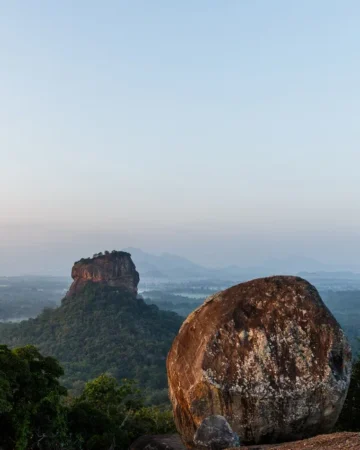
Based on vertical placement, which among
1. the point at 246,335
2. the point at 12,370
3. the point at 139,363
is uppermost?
the point at 246,335

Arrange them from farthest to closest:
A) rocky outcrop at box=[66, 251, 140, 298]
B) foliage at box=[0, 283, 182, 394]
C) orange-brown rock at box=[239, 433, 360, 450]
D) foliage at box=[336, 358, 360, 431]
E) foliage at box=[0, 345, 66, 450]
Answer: rocky outcrop at box=[66, 251, 140, 298] → foliage at box=[0, 283, 182, 394] → foliage at box=[336, 358, 360, 431] → foliage at box=[0, 345, 66, 450] → orange-brown rock at box=[239, 433, 360, 450]

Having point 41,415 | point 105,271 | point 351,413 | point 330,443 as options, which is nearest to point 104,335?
point 105,271

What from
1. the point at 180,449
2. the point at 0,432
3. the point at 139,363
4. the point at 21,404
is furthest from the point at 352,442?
the point at 139,363

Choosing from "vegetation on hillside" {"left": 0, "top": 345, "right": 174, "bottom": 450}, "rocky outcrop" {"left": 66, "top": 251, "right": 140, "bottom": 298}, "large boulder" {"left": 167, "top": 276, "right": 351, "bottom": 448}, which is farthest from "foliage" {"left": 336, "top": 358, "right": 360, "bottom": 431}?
"rocky outcrop" {"left": 66, "top": 251, "right": 140, "bottom": 298}

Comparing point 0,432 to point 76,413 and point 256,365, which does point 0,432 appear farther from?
point 256,365

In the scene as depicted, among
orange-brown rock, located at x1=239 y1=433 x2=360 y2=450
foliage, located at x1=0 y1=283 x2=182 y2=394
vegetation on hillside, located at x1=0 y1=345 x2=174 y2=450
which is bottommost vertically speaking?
foliage, located at x1=0 y1=283 x2=182 y2=394

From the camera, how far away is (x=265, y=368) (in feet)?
36.2

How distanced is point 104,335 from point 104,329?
6.34 feet

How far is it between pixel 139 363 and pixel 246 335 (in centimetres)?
5632

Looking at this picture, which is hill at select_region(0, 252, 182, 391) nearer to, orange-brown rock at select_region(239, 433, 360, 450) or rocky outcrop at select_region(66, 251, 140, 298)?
rocky outcrop at select_region(66, 251, 140, 298)

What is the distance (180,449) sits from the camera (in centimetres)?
1281

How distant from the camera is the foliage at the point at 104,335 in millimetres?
60688

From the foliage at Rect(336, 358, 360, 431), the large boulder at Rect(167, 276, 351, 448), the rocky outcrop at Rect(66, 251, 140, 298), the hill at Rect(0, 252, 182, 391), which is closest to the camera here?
the large boulder at Rect(167, 276, 351, 448)

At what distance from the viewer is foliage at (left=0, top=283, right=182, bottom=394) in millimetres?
60688
